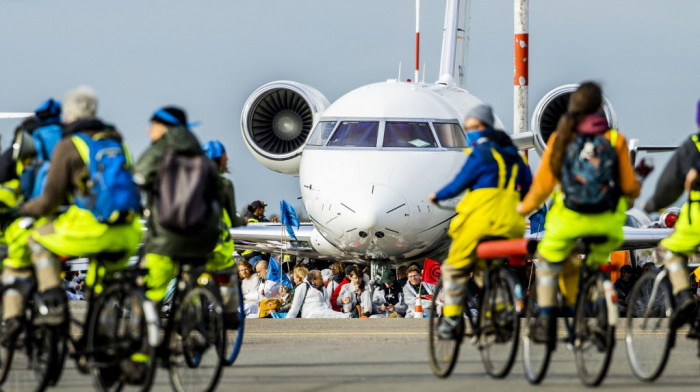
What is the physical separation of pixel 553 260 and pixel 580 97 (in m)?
0.99

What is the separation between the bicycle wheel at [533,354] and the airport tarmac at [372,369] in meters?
0.08

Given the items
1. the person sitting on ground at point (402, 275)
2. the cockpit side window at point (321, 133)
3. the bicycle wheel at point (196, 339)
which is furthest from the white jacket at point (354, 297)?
the bicycle wheel at point (196, 339)

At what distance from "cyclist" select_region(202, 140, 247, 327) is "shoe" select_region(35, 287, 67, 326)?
2087 millimetres

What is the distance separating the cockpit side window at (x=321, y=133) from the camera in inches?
777

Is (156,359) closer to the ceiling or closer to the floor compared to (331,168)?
closer to the floor

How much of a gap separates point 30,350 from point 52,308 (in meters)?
0.41

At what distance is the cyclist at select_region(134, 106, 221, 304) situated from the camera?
8289 millimetres

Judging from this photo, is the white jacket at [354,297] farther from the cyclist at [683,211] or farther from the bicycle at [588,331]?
the bicycle at [588,331]

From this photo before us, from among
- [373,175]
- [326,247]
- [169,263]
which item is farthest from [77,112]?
[326,247]

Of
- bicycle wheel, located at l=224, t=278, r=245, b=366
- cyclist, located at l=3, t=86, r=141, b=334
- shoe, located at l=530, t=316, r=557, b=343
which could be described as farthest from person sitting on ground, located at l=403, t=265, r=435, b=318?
cyclist, located at l=3, t=86, r=141, b=334

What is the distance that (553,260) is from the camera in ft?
29.2

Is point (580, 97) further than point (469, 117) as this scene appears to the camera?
No

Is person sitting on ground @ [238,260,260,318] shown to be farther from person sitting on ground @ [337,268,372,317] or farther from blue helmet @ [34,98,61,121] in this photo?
blue helmet @ [34,98,61,121]

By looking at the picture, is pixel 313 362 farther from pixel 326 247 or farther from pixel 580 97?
pixel 326 247
